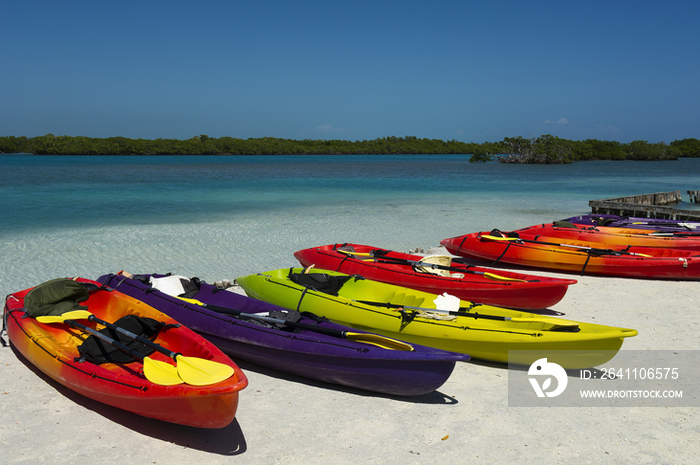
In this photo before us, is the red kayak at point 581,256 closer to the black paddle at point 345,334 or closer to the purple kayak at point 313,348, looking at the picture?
the purple kayak at point 313,348

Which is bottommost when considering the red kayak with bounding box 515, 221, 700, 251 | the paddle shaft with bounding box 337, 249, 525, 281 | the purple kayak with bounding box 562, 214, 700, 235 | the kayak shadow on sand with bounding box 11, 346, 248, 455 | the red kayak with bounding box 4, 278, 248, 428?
the kayak shadow on sand with bounding box 11, 346, 248, 455

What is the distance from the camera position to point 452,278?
7.21m

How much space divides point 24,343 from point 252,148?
133603 millimetres

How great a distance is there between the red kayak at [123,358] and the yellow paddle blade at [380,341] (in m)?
1.28

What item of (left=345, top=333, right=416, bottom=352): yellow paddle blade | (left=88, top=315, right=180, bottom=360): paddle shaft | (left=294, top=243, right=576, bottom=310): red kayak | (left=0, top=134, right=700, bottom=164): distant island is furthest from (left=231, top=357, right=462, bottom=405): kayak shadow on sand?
(left=0, top=134, right=700, bottom=164): distant island

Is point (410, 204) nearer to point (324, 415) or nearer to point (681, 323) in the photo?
point (681, 323)

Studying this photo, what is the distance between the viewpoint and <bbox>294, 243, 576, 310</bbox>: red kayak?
6656mm

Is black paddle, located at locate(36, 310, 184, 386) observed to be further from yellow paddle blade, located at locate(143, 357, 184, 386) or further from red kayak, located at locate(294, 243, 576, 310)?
red kayak, located at locate(294, 243, 576, 310)

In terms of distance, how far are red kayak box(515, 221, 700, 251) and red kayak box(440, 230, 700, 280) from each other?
2.89 feet

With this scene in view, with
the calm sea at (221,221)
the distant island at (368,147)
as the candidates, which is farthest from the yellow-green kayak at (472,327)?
the distant island at (368,147)

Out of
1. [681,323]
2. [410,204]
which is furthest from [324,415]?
[410,204]

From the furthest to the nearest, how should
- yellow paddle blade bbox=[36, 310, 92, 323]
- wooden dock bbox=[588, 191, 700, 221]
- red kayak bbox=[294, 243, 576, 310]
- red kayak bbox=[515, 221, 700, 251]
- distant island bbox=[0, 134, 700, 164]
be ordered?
distant island bbox=[0, 134, 700, 164] < wooden dock bbox=[588, 191, 700, 221] < red kayak bbox=[515, 221, 700, 251] < red kayak bbox=[294, 243, 576, 310] < yellow paddle blade bbox=[36, 310, 92, 323]

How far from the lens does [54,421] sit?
13.8 feet

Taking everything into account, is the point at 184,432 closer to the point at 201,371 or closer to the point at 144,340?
the point at 201,371
